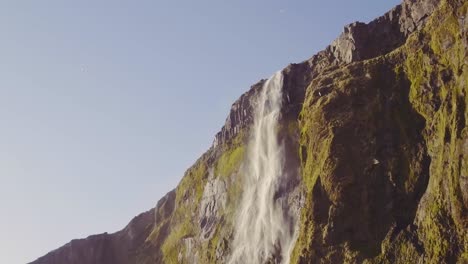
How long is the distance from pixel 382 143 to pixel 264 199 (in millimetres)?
22630

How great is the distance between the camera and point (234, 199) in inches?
3684

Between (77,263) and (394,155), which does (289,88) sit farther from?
(77,263)

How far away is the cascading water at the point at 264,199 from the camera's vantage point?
252ft

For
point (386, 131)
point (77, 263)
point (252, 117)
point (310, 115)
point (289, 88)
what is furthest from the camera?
point (77, 263)

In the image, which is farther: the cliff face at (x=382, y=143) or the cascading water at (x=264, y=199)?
the cascading water at (x=264, y=199)

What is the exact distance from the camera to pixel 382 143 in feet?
214

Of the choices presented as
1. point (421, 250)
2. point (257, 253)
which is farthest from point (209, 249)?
point (421, 250)

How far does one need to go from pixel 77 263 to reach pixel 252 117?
43219mm

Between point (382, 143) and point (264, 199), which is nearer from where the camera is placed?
point (382, 143)

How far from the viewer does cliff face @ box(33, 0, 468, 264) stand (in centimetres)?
5662

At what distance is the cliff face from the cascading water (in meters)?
1.48

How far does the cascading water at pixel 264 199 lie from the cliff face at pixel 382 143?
4.87 ft

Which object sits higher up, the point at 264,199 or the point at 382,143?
the point at 382,143

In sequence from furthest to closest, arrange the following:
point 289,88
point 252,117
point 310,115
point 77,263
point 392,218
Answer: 1. point 77,263
2. point 252,117
3. point 289,88
4. point 310,115
5. point 392,218
